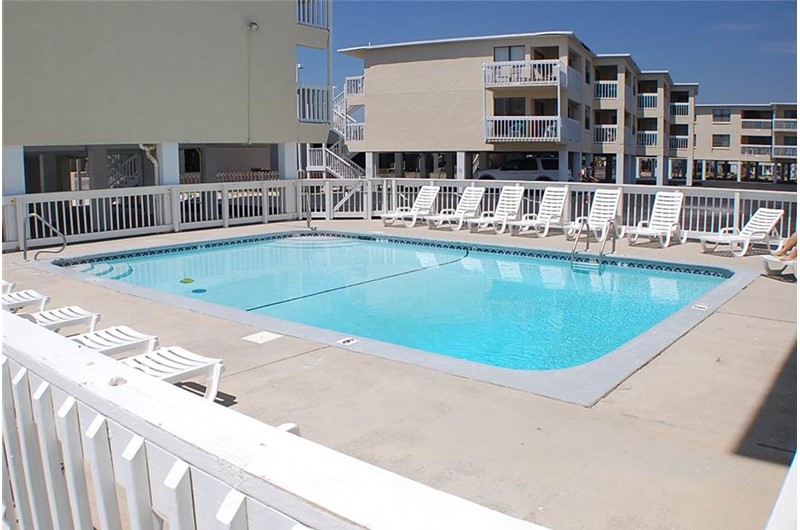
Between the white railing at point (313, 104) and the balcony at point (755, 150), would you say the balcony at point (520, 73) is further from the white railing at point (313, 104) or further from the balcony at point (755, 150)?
the balcony at point (755, 150)

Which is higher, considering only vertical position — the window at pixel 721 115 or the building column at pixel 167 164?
the window at pixel 721 115

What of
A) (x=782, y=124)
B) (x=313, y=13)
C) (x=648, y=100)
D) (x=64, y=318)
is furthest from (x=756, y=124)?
(x=64, y=318)

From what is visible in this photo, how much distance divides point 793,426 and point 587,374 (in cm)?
144

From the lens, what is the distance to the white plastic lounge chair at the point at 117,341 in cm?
526

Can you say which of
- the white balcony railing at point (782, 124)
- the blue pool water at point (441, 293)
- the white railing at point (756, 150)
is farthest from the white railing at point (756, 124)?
the blue pool water at point (441, 293)

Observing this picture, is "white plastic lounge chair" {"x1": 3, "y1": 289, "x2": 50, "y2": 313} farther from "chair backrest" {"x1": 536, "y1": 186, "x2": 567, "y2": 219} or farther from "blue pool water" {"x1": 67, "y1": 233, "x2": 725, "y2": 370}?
"chair backrest" {"x1": 536, "y1": 186, "x2": 567, "y2": 219}

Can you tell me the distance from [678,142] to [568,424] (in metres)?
58.3

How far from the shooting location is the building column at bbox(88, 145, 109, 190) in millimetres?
19938

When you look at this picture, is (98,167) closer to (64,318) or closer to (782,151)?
(64,318)

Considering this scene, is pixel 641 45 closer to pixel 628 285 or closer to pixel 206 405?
pixel 628 285

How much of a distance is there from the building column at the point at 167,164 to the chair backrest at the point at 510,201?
717 centimetres

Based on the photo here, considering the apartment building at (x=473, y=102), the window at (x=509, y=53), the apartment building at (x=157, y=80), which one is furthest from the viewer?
the window at (x=509, y=53)

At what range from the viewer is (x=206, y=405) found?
166 centimetres

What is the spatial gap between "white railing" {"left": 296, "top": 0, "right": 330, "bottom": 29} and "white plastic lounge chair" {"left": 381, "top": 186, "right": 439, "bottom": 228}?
20.3 feet
